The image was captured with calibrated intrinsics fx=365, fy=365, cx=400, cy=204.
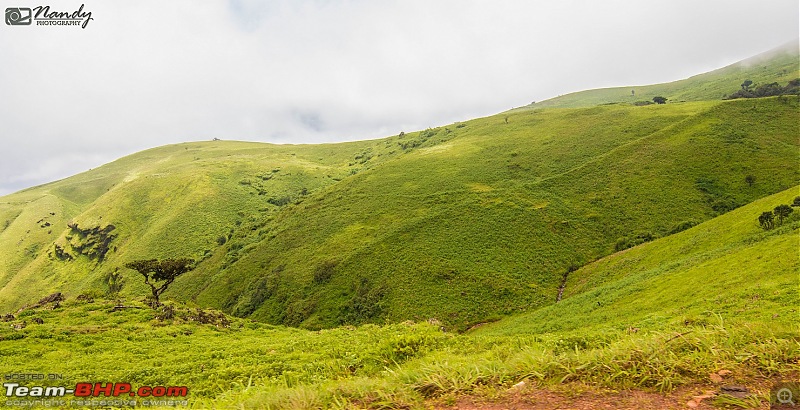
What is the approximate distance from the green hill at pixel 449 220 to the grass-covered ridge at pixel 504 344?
41.3 ft

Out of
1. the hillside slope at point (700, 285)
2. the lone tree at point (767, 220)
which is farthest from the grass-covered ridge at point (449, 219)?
the lone tree at point (767, 220)

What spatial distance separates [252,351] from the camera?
66.8 ft

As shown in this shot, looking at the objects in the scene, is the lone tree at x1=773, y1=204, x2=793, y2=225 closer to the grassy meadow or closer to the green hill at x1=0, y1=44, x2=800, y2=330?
the grassy meadow

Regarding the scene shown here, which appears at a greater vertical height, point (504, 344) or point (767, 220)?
point (504, 344)

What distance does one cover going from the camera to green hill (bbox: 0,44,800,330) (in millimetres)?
56500

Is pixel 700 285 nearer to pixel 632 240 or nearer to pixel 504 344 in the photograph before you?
pixel 504 344

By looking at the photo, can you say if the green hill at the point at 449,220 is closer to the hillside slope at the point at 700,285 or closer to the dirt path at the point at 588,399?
the hillside slope at the point at 700,285

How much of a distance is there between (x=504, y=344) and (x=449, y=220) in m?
57.4

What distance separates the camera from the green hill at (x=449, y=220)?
56.5m

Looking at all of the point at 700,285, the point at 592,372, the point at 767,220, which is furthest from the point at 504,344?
the point at 767,220

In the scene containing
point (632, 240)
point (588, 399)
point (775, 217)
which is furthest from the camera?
point (632, 240)

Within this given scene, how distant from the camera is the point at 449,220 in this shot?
2771 inches

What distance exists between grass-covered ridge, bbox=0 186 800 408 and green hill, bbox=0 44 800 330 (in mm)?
12596

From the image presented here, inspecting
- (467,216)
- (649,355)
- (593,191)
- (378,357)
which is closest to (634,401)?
(649,355)
